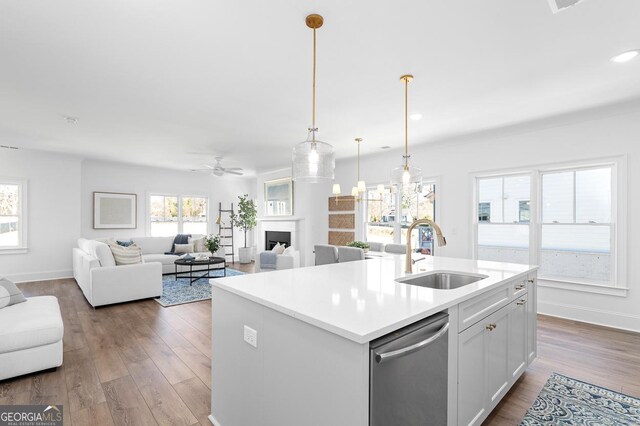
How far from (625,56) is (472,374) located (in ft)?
9.24

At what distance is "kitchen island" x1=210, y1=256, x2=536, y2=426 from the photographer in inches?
46.4

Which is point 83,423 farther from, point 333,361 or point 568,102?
point 568,102

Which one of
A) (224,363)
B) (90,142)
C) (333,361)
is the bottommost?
(224,363)

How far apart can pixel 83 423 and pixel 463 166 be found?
536cm

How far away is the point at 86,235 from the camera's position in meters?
7.13

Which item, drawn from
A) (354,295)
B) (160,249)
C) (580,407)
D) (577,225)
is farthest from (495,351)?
(160,249)

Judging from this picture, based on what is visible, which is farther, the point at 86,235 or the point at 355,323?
the point at 86,235

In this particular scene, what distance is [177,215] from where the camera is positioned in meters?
8.49

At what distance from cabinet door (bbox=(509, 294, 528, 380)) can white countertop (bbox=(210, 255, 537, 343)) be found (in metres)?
0.24

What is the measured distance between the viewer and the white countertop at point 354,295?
1.22 meters

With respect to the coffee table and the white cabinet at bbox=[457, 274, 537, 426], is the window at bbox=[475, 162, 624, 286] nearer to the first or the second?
the white cabinet at bbox=[457, 274, 537, 426]

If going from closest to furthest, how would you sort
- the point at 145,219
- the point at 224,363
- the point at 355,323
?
1. the point at 355,323
2. the point at 224,363
3. the point at 145,219

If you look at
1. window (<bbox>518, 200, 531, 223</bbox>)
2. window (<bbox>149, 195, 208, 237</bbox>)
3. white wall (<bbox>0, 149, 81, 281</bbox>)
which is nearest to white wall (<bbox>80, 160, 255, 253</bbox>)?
window (<bbox>149, 195, 208, 237</bbox>)

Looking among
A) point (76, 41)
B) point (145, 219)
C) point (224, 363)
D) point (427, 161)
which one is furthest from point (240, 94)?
point (145, 219)
